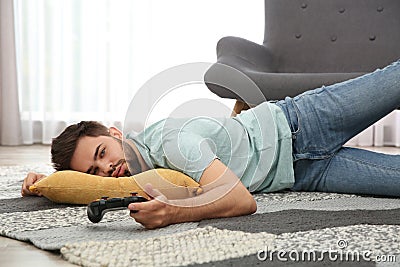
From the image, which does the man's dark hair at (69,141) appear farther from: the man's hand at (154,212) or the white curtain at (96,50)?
the white curtain at (96,50)

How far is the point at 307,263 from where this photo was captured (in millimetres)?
947

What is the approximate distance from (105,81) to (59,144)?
207cm

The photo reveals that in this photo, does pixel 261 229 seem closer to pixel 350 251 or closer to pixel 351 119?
pixel 350 251

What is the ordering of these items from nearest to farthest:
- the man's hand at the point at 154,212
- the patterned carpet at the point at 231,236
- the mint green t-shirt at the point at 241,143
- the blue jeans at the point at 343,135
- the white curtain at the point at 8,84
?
the patterned carpet at the point at 231,236, the man's hand at the point at 154,212, the mint green t-shirt at the point at 241,143, the blue jeans at the point at 343,135, the white curtain at the point at 8,84

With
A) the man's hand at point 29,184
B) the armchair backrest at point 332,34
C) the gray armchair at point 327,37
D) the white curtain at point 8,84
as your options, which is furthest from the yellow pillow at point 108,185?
the white curtain at point 8,84

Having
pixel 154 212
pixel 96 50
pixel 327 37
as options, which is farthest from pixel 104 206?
pixel 96 50

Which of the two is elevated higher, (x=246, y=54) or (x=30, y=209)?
(x=246, y=54)

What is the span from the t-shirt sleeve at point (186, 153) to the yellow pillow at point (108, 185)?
0.03 meters

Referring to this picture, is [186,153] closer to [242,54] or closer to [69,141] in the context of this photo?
[69,141]

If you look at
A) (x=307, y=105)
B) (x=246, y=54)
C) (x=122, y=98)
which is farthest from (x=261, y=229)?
(x=122, y=98)

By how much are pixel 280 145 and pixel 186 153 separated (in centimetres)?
32

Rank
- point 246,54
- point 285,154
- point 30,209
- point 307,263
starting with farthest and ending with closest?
point 246,54, point 285,154, point 30,209, point 307,263

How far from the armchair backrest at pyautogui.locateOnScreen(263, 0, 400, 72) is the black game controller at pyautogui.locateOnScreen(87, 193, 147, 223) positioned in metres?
1.67

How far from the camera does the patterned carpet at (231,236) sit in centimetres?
97
